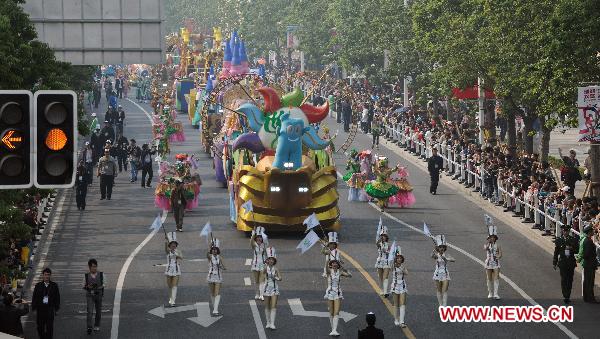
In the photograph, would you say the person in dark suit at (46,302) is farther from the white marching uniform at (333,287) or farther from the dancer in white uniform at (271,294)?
the white marching uniform at (333,287)

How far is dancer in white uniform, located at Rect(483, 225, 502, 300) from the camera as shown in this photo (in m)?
32.3

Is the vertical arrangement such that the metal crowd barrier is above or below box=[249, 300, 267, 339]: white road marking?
above

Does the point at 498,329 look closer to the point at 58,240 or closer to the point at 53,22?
the point at 53,22

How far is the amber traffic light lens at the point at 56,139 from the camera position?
599 inches

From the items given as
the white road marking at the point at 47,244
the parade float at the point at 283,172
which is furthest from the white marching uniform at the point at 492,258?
the white road marking at the point at 47,244

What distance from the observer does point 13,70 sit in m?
30.7

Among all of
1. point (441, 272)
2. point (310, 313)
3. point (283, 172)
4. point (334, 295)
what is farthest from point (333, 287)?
point (283, 172)

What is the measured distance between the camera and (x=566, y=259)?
3197cm

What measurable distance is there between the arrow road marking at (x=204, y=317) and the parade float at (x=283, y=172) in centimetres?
759

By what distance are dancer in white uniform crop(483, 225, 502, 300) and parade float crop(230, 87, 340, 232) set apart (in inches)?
299

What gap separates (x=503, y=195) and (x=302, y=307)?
16741 millimetres

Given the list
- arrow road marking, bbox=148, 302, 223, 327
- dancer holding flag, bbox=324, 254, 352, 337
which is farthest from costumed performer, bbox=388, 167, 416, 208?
dancer holding flag, bbox=324, 254, 352, 337

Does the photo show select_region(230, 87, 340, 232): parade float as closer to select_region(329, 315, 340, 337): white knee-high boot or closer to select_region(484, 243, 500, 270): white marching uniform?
select_region(484, 243, 500, 270): white marching uniform

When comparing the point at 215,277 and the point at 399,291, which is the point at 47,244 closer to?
the point at 215,277
